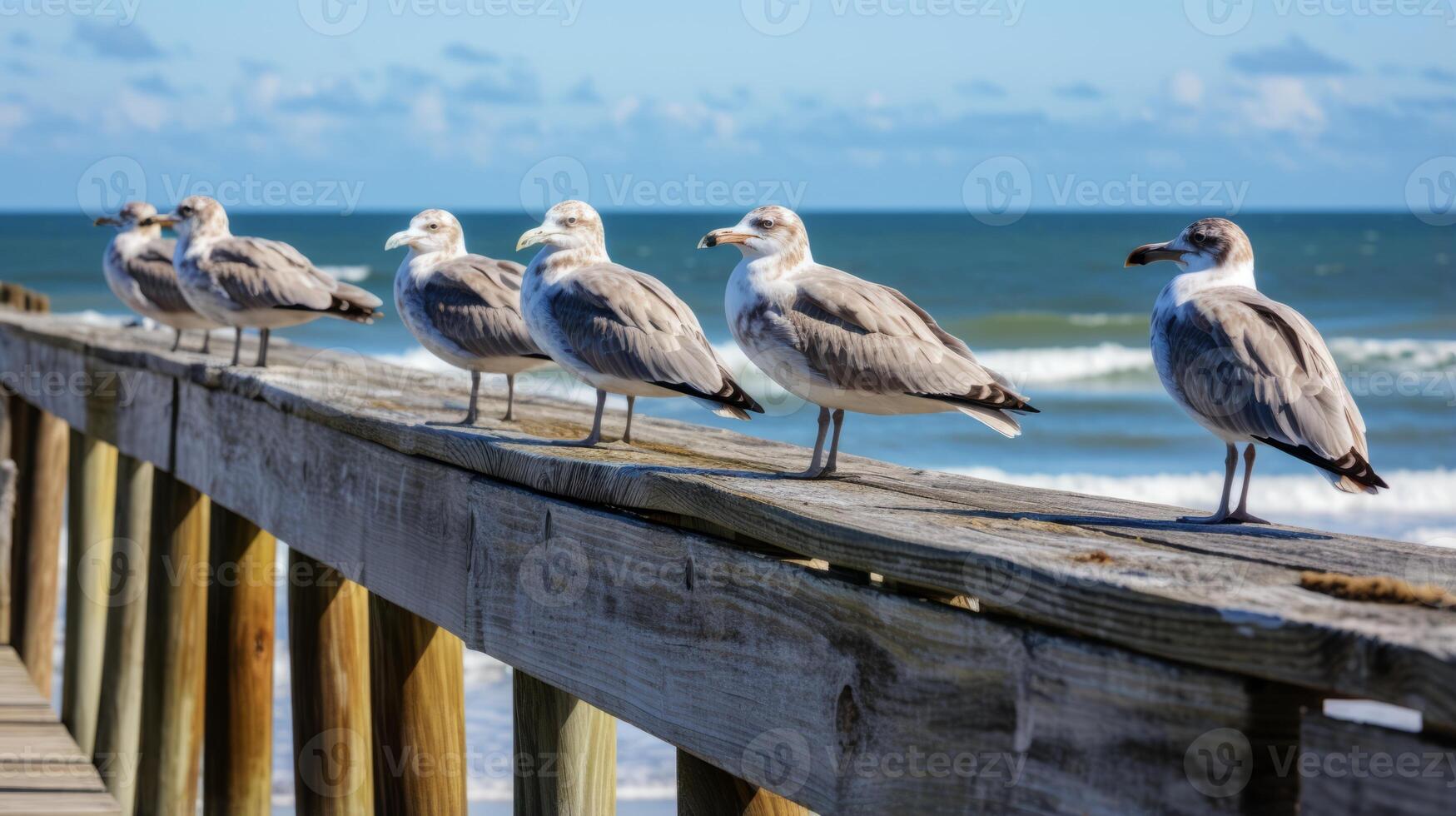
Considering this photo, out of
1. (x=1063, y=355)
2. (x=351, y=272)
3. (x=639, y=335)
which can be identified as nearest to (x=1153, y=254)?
(x=639, y=335)

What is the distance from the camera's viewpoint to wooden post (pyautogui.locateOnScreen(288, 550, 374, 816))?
410cm

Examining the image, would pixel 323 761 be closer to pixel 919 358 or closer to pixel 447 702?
pixel 447 702

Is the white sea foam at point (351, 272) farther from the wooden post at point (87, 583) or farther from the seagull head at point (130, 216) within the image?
the wooden post at point (87, 583)

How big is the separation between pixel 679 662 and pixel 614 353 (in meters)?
1.48

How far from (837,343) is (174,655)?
3139 mm

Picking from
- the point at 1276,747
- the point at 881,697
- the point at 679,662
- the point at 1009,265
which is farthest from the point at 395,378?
the point at 1009,265

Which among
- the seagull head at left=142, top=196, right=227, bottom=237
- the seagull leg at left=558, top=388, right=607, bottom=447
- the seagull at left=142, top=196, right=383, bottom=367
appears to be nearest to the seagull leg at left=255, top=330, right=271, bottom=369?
the seagull at left=142, top=196, right=383, bottom=367

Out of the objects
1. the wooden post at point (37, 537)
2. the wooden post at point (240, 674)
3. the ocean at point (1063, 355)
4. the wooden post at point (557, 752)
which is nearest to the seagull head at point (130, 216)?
the wooden post at point (37, 537)

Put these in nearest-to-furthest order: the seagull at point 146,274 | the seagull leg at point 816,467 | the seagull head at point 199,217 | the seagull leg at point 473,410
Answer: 1. the seagull leg at point 816,467
2. the seagull leg at point 473,410
3. the seagull head at point 199,217
4. the seagull at point 146,274

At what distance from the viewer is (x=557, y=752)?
311 cm

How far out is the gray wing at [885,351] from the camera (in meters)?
3.13

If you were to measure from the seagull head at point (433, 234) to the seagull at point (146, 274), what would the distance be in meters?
1.91

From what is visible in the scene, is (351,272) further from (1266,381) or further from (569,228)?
(1266,381)

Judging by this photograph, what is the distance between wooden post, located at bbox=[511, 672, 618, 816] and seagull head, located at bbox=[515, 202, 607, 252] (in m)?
1.43
